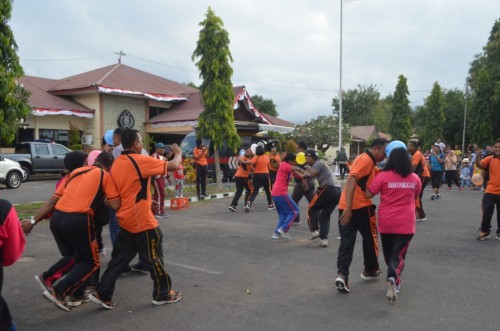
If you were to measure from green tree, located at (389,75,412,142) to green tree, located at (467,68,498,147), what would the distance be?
5.28 meters

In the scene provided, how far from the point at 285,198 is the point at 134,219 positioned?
3854 mm

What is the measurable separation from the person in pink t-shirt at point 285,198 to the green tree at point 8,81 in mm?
6105

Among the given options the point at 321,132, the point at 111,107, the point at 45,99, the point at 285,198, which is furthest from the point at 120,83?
the point at 285,198

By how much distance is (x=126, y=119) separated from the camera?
24.7 metres

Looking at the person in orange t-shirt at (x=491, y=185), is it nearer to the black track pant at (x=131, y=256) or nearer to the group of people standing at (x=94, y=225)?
the group of people standing at (x=94, y=225)

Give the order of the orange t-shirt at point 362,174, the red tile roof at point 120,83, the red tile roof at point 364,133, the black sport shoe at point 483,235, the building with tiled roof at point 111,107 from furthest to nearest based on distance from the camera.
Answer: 1. the red tile roof at point 364,133
2. the red tile roof at point 120,83
3. the building with tiled roof at point 111,107
4. the black sport shoe at point 483,235
5. the orange t-shirt at point 362,174

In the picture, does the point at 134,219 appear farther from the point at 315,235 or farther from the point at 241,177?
the point at 241,177

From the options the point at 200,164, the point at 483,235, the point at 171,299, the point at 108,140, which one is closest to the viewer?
the point at 171,299

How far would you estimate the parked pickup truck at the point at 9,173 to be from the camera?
15.6m

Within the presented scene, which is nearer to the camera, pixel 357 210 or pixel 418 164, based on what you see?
pixel 357 210

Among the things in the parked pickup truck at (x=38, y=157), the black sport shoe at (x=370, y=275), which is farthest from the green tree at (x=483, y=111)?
the black sport shoe at (x=370, y=275)

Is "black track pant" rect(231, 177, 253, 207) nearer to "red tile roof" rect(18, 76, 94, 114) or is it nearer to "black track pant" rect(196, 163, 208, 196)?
"black track pant" rect(196, 163, 208, 196)

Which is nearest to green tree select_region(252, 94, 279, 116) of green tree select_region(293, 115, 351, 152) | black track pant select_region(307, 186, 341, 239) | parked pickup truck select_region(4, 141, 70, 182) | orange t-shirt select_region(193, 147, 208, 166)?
green tree select_region(293, 115, 351, 152)

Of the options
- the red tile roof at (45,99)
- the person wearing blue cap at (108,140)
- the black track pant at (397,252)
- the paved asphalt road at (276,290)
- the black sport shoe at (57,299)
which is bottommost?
the paved asphalt road at (276,290)
